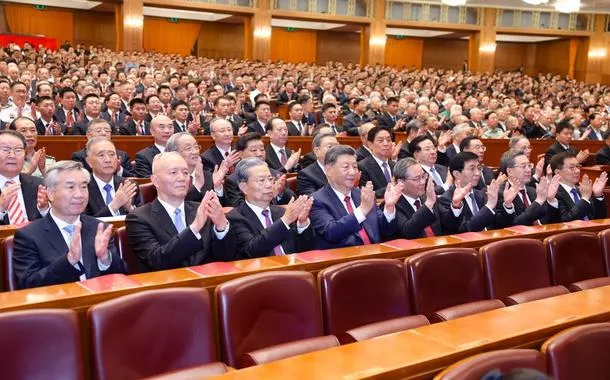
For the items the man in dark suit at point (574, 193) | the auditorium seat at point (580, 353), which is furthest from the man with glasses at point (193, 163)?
the auditorium seat at point (580, 353)

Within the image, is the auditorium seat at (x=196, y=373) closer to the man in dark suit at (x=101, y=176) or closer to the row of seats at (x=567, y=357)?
the row of seats at (x=567, y=357)

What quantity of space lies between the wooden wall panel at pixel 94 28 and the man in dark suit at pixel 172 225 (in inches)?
555

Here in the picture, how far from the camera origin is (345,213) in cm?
261

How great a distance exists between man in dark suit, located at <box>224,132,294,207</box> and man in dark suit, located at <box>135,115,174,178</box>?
1.79ft

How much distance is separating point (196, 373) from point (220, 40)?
15.6 metres

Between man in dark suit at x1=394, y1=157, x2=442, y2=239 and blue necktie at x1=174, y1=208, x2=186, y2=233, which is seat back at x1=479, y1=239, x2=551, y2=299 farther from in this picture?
blue necktie at x1=174, y1=208, x2=186, y2=233

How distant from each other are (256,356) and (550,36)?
15.5 metres

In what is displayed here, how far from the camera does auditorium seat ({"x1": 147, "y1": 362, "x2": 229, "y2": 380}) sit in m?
1.29

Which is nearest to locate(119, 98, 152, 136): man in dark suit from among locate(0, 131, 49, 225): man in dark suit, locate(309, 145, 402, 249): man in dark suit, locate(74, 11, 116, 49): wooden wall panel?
locate(0, 131, 49, 225): man in dark suit

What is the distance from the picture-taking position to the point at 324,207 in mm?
2586

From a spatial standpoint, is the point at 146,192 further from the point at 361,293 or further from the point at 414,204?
the point at 361,293

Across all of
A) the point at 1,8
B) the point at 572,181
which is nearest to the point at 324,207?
the point at 572,181

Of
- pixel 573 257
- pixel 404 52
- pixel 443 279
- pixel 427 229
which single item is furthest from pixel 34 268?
pixel 404 52

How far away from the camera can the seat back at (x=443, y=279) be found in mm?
1930
